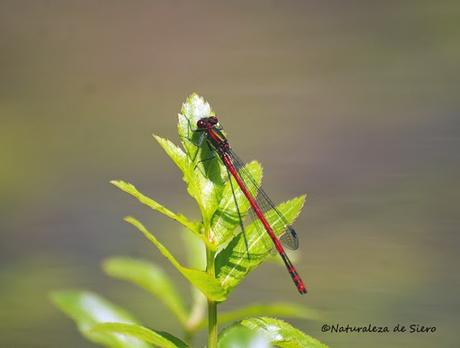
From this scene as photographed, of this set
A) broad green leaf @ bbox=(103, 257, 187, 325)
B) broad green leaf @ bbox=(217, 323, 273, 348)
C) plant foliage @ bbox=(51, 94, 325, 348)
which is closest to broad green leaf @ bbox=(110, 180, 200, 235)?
plant foliage @ bbox=(51, 94, 325, 348)

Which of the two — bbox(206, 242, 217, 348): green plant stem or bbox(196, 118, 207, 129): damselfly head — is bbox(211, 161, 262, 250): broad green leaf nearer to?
bbox(206, 242, 217, 348): green plant stem

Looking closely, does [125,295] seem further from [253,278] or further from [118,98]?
[118,98]

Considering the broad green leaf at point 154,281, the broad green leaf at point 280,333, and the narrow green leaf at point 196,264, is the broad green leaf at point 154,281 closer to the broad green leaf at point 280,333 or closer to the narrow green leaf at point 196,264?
the narrow green leaf at point 196,264

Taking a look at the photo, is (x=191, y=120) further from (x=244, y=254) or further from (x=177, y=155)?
(x=244, y=254)

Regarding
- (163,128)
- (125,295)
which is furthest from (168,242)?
(163,128)

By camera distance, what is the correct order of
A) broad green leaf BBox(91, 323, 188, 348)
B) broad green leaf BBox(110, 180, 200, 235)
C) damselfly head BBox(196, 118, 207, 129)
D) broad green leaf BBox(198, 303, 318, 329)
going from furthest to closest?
damselfly head BBox(196, 118, 207, 129), broad green leaf BBox(198, 303, 318, 329), broad green leaf BBox(110, 180, 200, 235), broad green leaf BBox(91, 323, 188, 348)

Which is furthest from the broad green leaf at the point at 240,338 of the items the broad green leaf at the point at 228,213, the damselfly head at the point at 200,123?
the damselfly head at the point at 200,123

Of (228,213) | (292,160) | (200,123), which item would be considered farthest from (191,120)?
(292,160)
